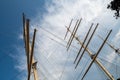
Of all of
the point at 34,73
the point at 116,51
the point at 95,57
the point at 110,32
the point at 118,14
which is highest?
the point at 118,14

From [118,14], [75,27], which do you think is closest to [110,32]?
[118,14]

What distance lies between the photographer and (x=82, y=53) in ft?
121

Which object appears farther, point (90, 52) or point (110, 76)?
point (90, 52)

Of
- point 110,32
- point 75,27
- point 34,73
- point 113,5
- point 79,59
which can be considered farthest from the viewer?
point 75,27

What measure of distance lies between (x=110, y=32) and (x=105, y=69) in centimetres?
537

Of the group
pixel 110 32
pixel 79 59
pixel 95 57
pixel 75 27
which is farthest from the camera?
pixel 75 27

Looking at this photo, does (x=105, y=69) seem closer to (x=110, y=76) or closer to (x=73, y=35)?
(x=110, y=76)

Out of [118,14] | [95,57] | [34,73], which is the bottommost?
[95,57]

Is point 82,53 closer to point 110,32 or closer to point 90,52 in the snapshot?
point 90,52

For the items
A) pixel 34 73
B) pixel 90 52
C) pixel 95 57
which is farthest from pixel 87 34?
pixel 34 73

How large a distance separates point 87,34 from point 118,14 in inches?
368

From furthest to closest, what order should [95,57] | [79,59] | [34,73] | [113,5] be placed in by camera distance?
[79,59] → [95,57] → [113,5] → [34,73]

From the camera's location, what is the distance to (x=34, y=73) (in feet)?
74.7

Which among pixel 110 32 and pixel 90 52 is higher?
pixel 110 32
